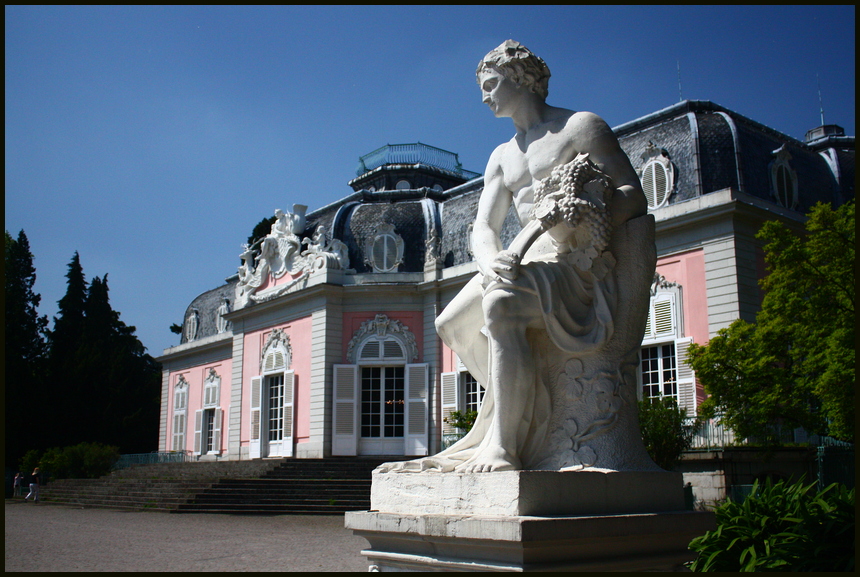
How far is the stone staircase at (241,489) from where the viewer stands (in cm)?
1723

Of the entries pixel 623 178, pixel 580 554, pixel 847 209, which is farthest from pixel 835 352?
pixel 580 554

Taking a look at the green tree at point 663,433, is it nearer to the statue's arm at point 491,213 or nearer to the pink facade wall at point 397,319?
the statue's arm at point 491,213

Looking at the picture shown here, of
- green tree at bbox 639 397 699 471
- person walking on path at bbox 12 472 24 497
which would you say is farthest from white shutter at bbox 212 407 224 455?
green tree at bbox 639 397 699 471

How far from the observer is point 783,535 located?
4887mm

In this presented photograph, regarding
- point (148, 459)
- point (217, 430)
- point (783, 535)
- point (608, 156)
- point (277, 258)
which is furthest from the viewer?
point (217, 430)

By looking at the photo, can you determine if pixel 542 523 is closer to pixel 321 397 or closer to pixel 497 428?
pixel 497 428

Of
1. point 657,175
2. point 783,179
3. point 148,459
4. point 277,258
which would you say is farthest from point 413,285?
point 148,459

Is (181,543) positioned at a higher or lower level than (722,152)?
lower

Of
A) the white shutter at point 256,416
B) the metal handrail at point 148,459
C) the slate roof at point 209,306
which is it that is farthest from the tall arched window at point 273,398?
the slate roof at point 209,306

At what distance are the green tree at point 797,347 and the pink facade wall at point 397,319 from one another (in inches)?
417

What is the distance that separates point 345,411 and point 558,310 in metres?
19.4

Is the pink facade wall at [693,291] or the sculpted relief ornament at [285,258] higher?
the sculpted relief ornament at [285,258]

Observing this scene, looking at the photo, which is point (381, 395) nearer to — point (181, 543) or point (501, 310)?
point (181, 543)

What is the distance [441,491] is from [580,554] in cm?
62
